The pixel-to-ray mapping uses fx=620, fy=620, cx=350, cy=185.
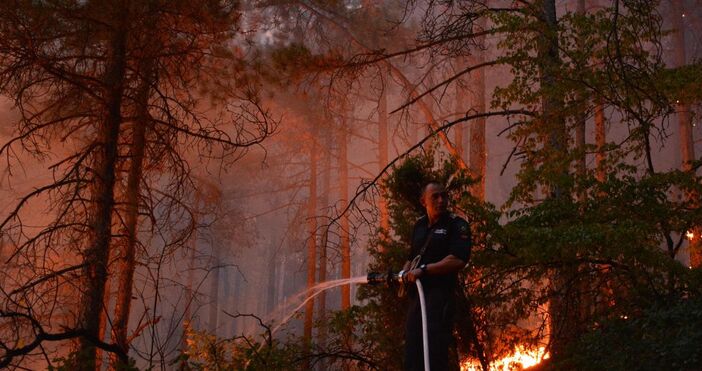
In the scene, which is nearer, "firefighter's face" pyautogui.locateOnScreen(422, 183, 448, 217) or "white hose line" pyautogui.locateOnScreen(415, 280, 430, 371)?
"white hose line" pyautogui.locateOnScreen(415, 280, 430, 371)

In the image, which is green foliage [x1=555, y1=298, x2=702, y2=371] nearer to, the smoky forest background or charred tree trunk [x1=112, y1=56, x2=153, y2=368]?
the smoky forest background

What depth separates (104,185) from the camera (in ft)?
23.2

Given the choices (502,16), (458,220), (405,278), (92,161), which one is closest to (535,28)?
(502,16)

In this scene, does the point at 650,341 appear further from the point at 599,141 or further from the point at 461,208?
the point at 599,141

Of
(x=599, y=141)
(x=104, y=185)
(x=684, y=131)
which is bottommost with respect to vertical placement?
(x=104, y=185)

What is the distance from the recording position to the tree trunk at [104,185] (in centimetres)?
671

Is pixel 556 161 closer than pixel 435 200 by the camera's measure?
No

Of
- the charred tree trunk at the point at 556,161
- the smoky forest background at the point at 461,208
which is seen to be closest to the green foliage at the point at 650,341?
the smoky forest background at the point at 461,208

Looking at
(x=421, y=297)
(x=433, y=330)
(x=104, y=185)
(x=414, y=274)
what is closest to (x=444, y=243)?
(x=414, y=274)

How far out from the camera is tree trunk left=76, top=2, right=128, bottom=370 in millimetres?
6711

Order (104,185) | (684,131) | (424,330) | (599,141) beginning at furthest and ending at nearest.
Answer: (684,131) → (599,141) → (104,185) → (424,330)

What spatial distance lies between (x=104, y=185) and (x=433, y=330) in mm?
4499

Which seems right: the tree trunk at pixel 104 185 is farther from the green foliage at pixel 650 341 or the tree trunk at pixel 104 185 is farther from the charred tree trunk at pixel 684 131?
the charred tree trunk at pixel 684 131

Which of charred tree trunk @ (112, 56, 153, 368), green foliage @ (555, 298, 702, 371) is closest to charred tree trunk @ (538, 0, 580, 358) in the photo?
green foliage @ (555, 298, 702, 371)
